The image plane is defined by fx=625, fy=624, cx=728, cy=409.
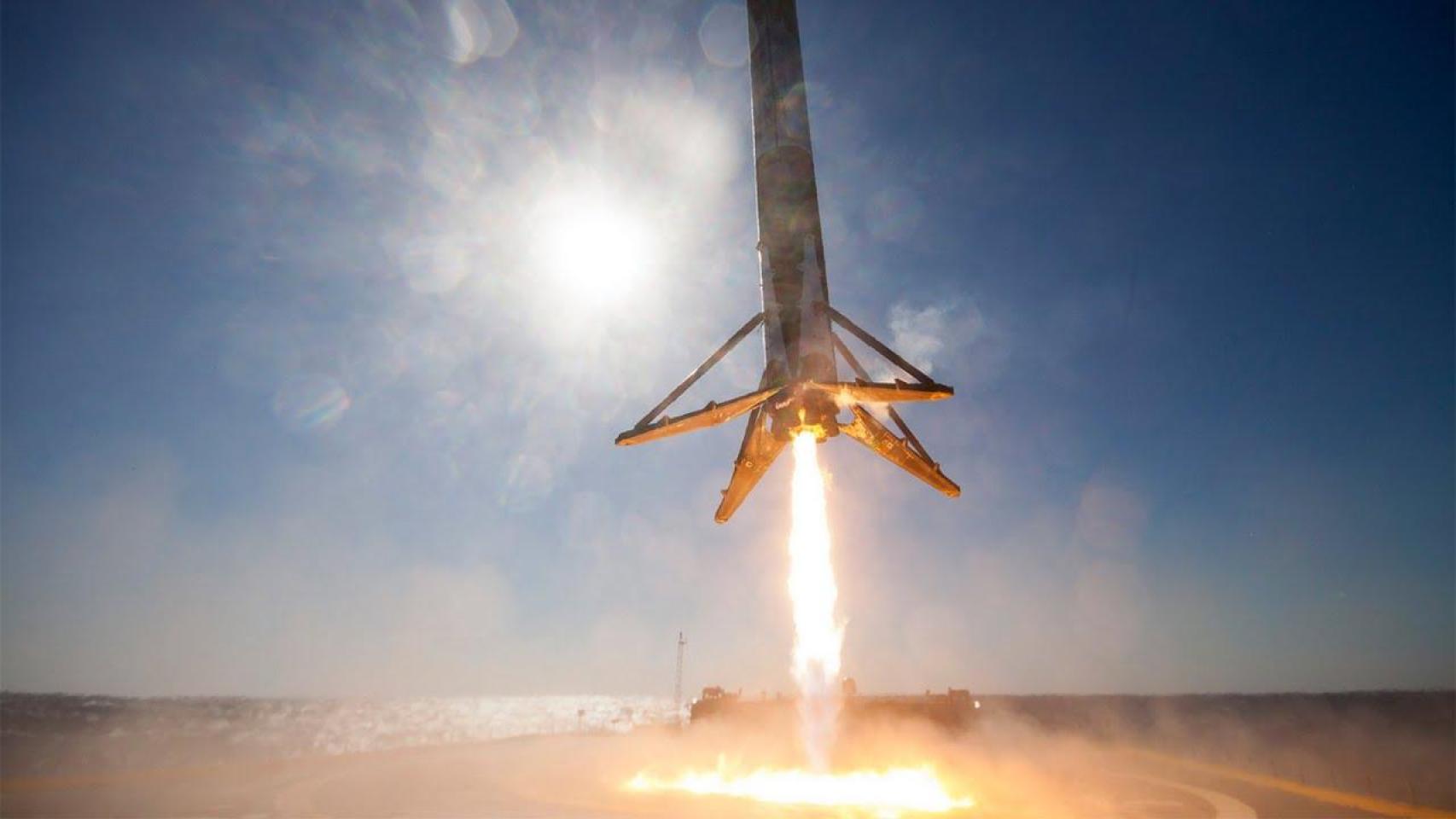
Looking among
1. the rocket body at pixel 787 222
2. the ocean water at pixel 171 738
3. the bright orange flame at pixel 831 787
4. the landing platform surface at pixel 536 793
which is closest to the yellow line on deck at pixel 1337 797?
the landing platform surface at pixel 536 793

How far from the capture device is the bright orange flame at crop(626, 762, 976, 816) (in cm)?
2175

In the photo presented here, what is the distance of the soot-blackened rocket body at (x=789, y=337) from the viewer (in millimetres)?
15820

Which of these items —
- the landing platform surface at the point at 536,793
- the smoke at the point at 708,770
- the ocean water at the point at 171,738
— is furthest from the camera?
the ocean water at the point at 171,738

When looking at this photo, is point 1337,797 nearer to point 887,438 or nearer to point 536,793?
point 887,438

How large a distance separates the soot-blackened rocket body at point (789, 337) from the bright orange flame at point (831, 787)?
11417 mm

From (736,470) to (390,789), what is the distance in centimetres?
1987

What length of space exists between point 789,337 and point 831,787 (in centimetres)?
2018

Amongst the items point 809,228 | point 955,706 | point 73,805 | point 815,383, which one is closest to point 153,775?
point 73,805

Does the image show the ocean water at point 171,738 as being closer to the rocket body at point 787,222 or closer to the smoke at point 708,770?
the smoke at point 708,770

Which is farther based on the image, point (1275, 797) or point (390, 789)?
point (1275, 797)

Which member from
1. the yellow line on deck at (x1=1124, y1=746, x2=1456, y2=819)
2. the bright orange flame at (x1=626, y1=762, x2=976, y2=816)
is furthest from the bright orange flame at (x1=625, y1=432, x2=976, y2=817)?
the yellow line on deck at (x1=1124, y1=746, x2=1456, y2=819)

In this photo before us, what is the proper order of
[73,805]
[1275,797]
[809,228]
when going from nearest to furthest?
[809,228] → [73,805] → [1275,797]

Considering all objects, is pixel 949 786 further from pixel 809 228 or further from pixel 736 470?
pixel 809 228

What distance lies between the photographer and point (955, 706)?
35.8 meters
